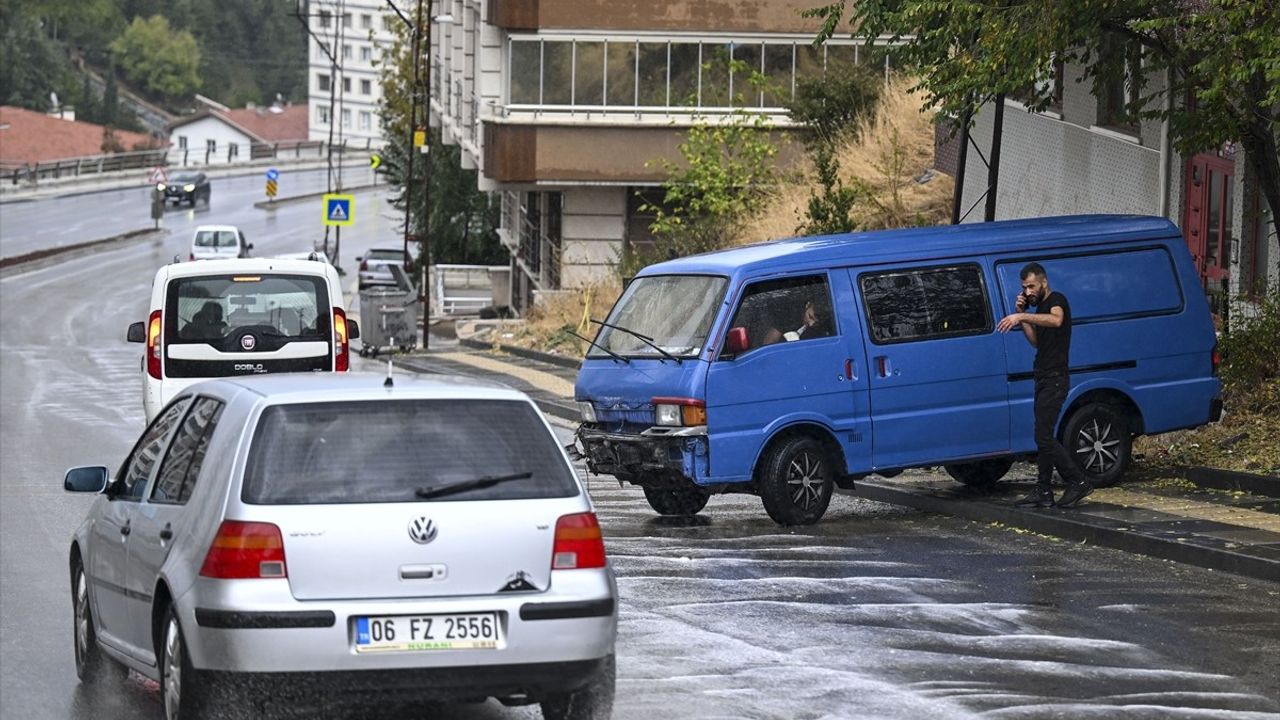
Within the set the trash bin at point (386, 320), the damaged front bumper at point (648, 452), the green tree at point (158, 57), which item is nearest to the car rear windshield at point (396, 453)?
the damaged front bumper at point (648, 452)

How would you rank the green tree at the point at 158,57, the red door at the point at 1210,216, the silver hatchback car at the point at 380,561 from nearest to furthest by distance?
the silver hatchback car at the point at 380,561 < the red door at the point at 1210,216 < the green tree at the point at 158,57

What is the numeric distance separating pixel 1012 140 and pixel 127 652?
2265 centimetres

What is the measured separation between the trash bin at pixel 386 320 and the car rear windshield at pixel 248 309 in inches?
910

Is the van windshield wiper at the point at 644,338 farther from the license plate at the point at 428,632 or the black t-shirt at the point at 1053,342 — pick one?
the license plate at the point at 428,632

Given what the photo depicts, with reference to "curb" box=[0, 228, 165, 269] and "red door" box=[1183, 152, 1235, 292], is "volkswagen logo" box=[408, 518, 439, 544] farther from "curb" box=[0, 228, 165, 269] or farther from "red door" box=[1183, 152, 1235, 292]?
"curb" box=[0, 228, 165, 269]

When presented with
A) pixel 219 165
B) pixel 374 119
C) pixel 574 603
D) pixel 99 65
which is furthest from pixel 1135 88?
pixel 99 65

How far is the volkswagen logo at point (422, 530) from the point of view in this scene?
7.31 metres

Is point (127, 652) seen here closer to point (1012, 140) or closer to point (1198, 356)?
point (1198, 356)

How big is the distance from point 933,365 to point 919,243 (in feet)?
3.25

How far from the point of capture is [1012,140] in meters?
29.2

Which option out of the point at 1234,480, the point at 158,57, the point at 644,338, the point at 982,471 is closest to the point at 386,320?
the point at 982,471

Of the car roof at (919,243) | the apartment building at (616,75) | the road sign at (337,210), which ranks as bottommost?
the car roof at (919,243)

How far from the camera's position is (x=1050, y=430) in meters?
14.6

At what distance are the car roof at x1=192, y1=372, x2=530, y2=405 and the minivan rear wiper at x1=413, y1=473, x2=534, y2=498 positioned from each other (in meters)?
0.34
